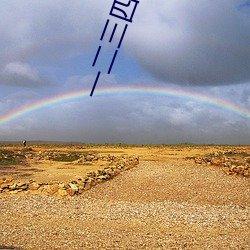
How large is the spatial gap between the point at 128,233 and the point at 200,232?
238 cm

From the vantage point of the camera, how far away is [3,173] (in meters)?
31.6

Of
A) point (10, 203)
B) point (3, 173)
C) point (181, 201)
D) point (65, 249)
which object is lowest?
point (3, 173)

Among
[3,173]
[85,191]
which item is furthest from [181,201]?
[3,173]

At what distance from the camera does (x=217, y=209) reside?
16.5 metres

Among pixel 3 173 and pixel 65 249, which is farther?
pixel 3 173

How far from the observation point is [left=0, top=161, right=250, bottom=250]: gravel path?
11.3 meters

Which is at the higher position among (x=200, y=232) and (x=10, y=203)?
(x=200, y=232)

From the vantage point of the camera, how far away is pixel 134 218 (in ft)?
47.2

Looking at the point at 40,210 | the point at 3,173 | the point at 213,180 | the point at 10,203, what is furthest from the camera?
the point at 3,173

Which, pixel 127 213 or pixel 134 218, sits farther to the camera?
pixel 127 213

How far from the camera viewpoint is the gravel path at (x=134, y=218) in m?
11.3

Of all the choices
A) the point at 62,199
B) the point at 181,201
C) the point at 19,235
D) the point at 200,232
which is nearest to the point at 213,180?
the point at 181,201

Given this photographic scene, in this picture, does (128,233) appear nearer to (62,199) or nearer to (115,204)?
(115,204)

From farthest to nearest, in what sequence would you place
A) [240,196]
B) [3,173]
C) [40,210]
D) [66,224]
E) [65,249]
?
[3,173], [240,196], [40,210], [66,224], [65,249]
